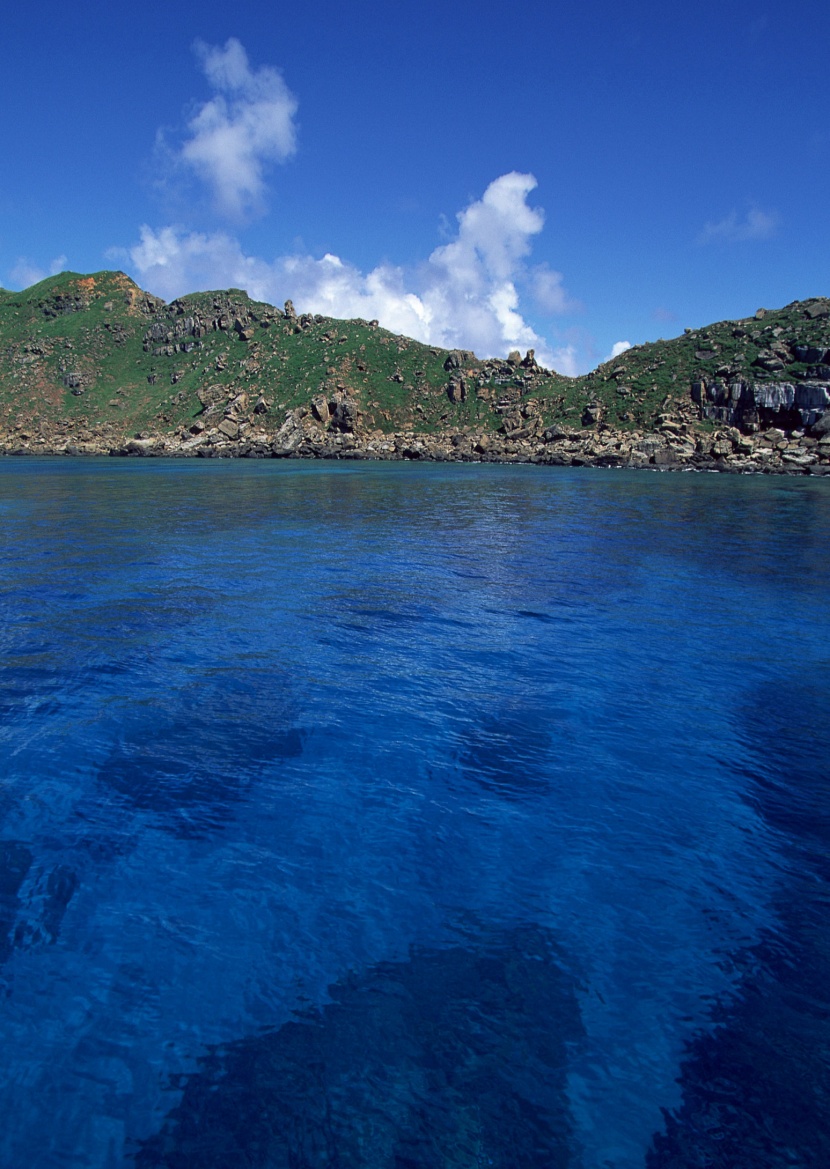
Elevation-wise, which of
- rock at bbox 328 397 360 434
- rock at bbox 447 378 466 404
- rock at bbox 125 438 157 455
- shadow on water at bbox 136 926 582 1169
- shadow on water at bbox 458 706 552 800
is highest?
rock at bbox 447 378 466 404

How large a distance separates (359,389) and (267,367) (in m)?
21.6

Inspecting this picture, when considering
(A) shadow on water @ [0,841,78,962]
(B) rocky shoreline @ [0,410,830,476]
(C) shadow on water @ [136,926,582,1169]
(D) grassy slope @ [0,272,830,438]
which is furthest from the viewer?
(D) grassy slope @ [0,272,830,438]

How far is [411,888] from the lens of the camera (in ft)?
20.8

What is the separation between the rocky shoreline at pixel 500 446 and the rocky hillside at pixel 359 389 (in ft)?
1.17

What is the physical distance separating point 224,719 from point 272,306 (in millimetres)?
182802

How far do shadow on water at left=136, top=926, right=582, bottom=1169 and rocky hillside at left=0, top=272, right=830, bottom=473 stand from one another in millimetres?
82056

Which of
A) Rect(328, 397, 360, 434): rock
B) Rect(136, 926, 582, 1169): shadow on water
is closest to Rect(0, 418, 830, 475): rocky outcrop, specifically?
Rect(328, 397, 360, 434): rock

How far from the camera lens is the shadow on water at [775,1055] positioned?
13.2ft

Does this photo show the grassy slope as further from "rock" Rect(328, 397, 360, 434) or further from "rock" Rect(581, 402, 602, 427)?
"rock" Rect(328, 397, 360, 434)

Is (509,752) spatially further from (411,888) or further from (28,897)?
(28,897)

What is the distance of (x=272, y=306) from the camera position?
17250 cm

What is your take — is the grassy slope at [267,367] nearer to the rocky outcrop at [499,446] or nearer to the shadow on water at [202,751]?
the rocky outcrop at [499,446]

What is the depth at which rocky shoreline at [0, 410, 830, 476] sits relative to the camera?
7962 centimetres

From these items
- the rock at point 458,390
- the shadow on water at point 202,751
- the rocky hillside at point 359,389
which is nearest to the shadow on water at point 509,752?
the shadow on water at point 202,751
